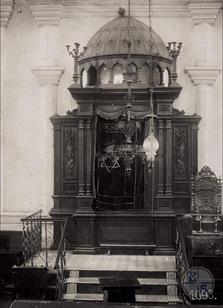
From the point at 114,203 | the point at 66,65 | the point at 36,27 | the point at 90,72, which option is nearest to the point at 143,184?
the point at 114,203

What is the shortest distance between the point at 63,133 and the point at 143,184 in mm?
1975

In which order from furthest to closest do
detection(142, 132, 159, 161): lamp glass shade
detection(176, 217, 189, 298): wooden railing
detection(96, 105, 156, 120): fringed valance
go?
detection(96, 105, 156, 120): fringed valance, detection(142, 132, 159, 161): lamp glass shade, detection(176, 217, 189, 298): wooden railing

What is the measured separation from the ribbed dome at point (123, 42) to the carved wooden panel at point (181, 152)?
5.17ft

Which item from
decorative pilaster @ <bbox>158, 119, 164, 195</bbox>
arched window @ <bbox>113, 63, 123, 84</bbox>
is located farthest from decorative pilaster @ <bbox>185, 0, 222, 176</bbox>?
arched window @ <bbox>113, 63, 123, 84</bbox>

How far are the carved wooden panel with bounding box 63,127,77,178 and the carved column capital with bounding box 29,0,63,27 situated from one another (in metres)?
2.67

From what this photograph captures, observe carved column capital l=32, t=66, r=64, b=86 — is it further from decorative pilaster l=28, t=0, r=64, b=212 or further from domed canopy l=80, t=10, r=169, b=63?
domed canopy l=80, t=10, r=169, b=63

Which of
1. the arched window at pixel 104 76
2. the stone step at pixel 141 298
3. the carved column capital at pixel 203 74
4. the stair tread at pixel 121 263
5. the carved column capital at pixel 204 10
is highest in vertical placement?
the carved column capital at pixel 204 10

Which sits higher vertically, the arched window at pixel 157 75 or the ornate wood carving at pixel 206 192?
the arched window at pixel 157 75

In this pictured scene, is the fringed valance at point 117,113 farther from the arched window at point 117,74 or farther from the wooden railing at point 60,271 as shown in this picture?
the wooden railing at point 60,271

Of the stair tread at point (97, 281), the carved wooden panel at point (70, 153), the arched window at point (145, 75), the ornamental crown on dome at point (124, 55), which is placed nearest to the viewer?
the stair tread at point (97, 281)

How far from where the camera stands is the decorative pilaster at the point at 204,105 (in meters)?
11.9

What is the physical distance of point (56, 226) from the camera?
1113cm

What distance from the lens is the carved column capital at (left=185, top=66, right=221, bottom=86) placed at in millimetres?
11820

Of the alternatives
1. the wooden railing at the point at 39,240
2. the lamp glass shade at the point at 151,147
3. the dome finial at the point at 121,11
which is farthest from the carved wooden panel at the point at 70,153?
the dome finial at the point at 121,11
